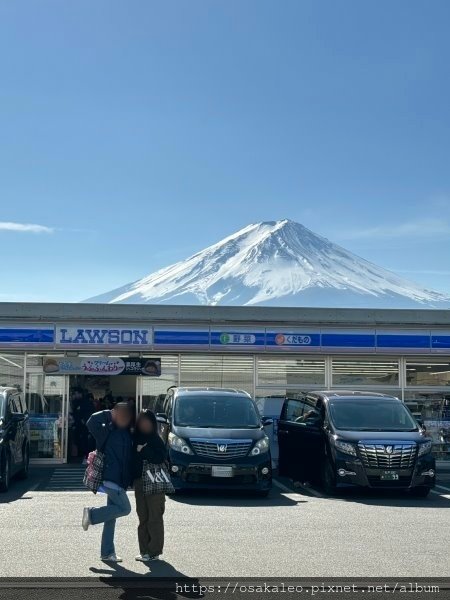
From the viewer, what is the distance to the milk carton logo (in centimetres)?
2139

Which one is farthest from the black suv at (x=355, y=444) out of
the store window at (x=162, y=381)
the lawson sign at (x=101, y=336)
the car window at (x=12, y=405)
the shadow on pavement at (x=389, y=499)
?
the car window at (x=12, y=405)

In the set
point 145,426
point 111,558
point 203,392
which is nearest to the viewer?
point 111,558

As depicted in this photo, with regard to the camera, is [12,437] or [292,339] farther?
[292,339]

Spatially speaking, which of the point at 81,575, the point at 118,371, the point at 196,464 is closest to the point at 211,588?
the point at 81,575

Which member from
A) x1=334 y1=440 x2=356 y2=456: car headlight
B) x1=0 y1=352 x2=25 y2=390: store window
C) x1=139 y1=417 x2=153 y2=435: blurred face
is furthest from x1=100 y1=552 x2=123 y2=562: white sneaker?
x1=0 y1=352 x2=25 y2=390: store window

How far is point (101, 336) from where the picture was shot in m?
20.9

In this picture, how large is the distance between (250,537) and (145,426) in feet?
7.33

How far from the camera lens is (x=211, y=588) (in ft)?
23.4

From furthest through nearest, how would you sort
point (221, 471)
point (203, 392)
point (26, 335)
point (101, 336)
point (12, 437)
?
point (101, 336), point (26, 335), point (203, 392), point (12, 437), point (221, 471)

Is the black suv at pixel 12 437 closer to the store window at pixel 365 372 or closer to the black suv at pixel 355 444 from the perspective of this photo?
the black suv at pixel 355 444

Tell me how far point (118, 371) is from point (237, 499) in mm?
8143

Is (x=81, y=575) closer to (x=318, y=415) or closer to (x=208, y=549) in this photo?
(x=208, y=549)

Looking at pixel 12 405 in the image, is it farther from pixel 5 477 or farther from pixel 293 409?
pixel 293 409

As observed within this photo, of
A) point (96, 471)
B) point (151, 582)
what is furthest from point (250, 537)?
point (151, 582)
